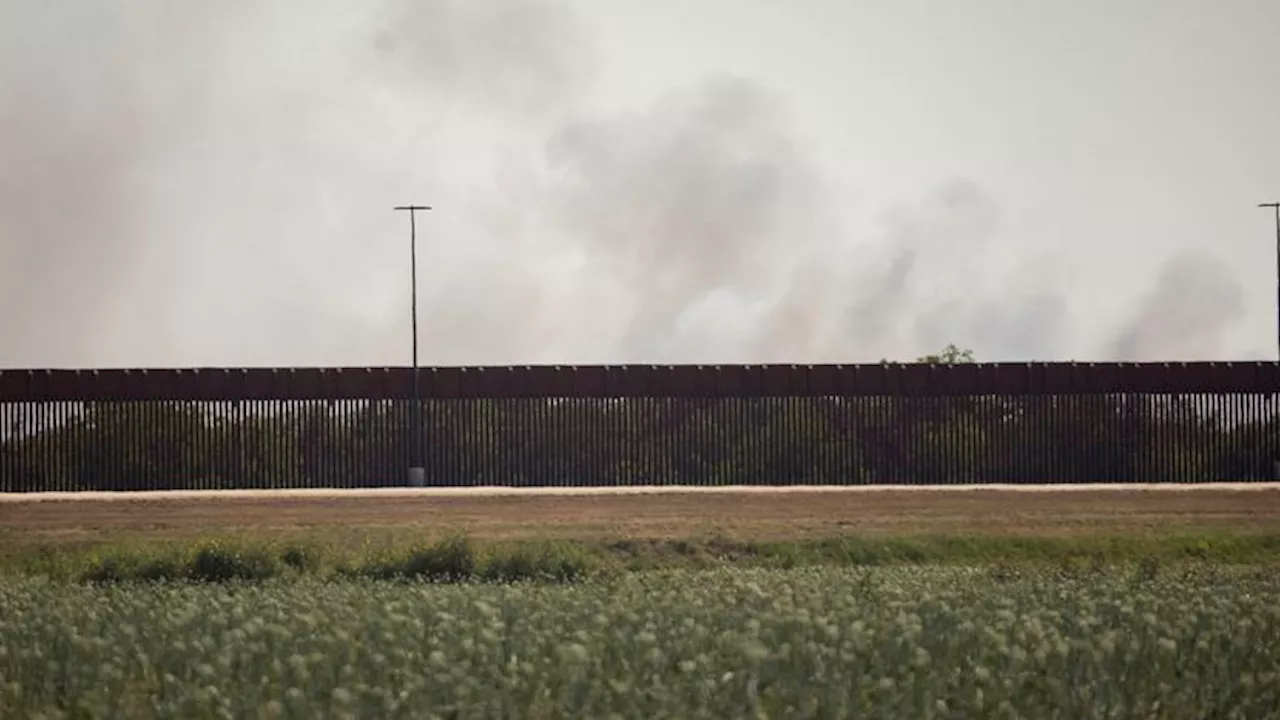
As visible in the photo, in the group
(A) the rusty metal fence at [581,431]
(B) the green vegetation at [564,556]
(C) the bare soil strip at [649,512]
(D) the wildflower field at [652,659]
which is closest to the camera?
(D) the wildflower field at [652,659]

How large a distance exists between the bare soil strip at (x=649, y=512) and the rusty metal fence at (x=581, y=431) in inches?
132

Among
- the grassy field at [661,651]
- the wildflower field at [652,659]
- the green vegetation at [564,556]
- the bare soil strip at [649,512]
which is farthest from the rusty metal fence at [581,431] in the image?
the wildflower field at [652,659]

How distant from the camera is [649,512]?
44.5 meters

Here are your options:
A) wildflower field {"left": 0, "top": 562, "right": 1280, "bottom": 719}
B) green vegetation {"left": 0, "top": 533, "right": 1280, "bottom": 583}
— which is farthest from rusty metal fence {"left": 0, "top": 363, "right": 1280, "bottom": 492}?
wildflower field {"left": 0, "top": 562, "right": 1280, "bottom": 719}

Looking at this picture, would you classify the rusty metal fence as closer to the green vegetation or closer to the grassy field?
the green vegetation

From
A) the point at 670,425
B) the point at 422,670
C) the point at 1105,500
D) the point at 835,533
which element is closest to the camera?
the point at 422,670

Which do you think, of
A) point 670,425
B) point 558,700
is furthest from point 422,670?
point 670,425

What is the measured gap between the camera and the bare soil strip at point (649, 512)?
42094mm

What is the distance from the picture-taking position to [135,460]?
53656 millimetres

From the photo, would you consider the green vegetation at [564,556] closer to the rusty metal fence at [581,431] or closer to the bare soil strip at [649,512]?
the bare soil strip at [649,512]

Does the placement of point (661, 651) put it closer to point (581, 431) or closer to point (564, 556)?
point (564, 556)

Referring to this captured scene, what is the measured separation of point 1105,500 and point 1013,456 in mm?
7002

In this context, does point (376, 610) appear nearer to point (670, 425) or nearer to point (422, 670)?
point (422, 670)

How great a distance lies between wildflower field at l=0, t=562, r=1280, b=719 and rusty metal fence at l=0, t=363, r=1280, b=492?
36.3 meters
